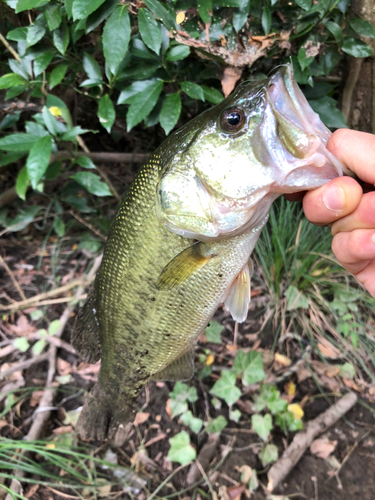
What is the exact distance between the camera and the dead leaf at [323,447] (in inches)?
61.4

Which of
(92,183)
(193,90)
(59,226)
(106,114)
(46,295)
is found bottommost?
(46,295)

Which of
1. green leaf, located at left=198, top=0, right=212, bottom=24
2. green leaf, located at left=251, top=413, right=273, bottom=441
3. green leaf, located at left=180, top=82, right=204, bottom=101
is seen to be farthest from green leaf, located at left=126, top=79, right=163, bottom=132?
green leaf, located at left=251, top=413, right=273, bottom=441

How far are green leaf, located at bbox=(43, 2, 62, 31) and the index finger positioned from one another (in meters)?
1.35

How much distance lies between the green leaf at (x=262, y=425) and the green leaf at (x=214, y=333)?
0.46 metres

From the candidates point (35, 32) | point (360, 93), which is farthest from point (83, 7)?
point (360, 93)

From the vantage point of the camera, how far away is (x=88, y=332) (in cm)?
125

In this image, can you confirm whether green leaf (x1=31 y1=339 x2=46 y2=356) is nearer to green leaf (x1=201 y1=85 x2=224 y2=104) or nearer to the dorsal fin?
the dorsal fin

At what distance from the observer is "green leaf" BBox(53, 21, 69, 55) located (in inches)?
58.5

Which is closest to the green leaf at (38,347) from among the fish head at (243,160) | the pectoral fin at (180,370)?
the pectoral fin at (180,370)

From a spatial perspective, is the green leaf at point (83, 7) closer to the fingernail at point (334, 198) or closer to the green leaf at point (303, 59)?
the green leaf at point (303, 59)

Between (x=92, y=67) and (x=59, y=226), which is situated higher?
(x=92, y=67)

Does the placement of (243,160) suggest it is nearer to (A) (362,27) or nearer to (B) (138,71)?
(B) (138,71)

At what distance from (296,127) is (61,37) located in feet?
4.55

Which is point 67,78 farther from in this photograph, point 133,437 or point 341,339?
point 341,339
